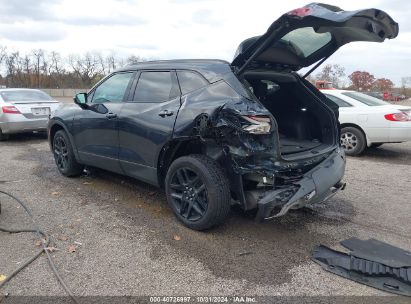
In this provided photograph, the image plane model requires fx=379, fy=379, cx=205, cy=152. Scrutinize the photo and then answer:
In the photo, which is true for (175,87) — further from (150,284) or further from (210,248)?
(150,284)

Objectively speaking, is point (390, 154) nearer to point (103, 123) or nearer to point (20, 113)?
A: point (103, 123)

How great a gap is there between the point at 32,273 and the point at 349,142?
7.08 metres

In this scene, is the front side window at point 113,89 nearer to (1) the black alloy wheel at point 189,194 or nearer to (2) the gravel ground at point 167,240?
(2) the gravel ground at point 167,240

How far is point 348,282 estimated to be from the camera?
124 inches

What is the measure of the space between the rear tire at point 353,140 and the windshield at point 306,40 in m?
4.38

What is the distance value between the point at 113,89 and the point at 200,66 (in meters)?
1.56

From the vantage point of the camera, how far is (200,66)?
414cm

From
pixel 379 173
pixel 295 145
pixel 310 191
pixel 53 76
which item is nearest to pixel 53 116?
pixel 295 145

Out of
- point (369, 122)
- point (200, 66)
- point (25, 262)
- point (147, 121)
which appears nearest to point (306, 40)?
point (200, 66)

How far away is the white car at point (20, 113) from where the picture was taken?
30.9ft

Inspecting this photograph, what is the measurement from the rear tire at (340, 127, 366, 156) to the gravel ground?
220 cm

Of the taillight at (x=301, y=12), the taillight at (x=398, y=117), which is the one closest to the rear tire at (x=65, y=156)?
the taillight at (x=301, y=12)

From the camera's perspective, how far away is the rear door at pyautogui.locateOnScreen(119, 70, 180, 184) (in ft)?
13.6

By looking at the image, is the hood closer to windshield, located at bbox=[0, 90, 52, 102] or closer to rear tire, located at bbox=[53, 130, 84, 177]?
rear tire, located at bbox=[53, 130, 84, 177]
